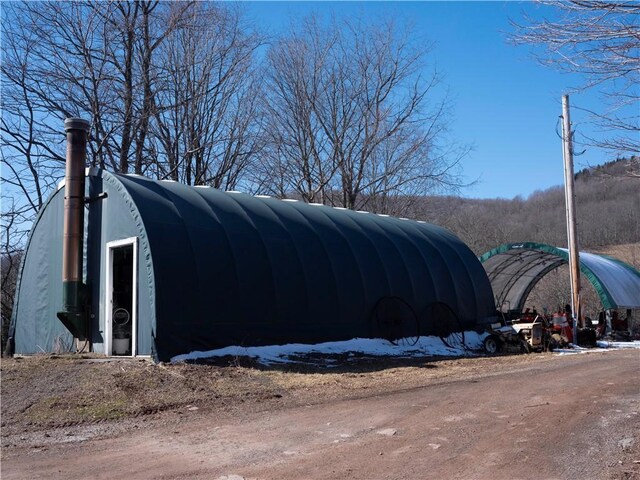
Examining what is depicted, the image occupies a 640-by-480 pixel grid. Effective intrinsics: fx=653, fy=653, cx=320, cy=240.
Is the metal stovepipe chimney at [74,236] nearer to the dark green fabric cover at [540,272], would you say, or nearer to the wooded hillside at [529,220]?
the dark green fabric cover at [540,272]

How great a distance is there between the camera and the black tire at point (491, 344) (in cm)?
2055

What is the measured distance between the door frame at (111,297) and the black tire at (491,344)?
11289mm

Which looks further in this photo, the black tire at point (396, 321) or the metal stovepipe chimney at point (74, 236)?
the black tire at point (396, 321)

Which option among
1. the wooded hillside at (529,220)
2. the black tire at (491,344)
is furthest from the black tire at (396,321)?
the wooded hillside at (529,220)

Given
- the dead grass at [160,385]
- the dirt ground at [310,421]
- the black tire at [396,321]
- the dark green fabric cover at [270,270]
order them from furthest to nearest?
1. the black tire at [396,321]
2. the dark green fabric cover at [270,270]
3. the dead grass at [160,385]
4. the dirt ground at [310,421]

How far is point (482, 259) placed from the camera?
2889 cm

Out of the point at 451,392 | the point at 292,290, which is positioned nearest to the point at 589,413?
the point at 451,392

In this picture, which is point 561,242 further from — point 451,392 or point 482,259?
point 451,392

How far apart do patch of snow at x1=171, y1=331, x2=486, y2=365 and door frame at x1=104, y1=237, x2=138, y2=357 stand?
1363 millimetres

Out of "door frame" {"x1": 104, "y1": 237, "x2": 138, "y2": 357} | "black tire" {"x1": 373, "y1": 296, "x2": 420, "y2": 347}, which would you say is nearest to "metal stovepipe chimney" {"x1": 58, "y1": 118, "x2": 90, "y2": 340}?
"door frame" {"x1": 104, "y1": 237, "x2": 138, "y2": 357}

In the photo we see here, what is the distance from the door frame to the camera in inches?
558

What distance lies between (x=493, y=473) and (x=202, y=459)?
3032mm

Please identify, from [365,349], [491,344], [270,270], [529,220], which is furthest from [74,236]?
[529,220]

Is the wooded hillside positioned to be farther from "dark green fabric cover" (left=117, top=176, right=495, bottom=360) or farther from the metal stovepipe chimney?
the metal stovepipe chimney
